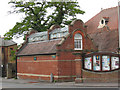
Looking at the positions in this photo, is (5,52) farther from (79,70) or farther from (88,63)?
→ (88,63)

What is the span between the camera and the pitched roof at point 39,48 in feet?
110

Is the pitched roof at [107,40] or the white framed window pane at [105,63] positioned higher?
the pitched roof at [107,40]

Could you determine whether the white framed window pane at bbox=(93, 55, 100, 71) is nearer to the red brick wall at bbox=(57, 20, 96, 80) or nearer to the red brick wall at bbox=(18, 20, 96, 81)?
the red brick wall at bbox=(57, 20, 96, 80)

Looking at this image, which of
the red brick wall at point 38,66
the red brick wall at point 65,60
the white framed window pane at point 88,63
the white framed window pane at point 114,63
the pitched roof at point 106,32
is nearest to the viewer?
the white framed window pane at point 114,63

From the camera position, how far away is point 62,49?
104 feet

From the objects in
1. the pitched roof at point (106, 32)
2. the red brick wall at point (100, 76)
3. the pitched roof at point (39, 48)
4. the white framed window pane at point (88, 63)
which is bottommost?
the red brick wall at point (100, 76)

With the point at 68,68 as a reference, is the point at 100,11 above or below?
above

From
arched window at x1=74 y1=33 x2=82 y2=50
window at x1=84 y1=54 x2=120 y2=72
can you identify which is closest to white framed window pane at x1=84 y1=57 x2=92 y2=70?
window at x1=84 y1=54 x2=120 y2=72

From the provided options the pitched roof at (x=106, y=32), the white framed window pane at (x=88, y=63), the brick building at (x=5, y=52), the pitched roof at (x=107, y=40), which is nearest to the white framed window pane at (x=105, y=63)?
the white framed window pane at (x=88, y=63)

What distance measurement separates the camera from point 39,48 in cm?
3650

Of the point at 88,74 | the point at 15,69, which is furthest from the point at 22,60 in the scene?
the point at 88,74

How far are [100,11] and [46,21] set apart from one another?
1332 centimetres

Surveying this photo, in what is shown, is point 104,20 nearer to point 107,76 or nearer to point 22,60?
point 22,60

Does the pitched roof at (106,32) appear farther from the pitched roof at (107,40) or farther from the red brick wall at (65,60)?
the red brick wall at (65,60)
